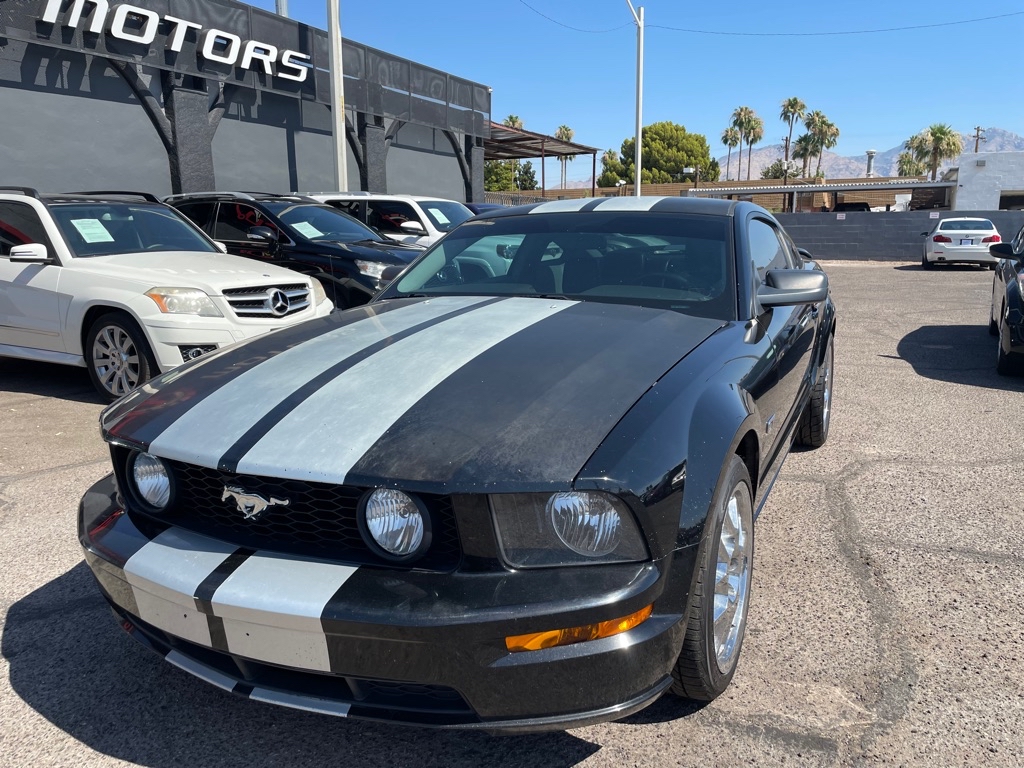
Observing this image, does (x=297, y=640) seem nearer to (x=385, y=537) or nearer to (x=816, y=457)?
(x=385, y=537)

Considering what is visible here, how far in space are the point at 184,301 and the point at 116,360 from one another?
0.69 m

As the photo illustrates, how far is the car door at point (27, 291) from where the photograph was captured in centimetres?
588

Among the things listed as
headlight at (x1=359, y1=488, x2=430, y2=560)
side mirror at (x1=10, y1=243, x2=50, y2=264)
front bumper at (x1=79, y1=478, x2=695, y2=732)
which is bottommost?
front bumper at (x1=79, y1=478, x2=695, y2=732)

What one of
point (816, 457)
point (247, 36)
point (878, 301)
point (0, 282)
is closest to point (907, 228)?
point (878, 301)

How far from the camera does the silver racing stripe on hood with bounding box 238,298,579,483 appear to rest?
192 cm

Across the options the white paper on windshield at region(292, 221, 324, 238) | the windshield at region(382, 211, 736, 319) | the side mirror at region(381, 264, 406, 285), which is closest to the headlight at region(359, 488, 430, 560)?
the windshield at region(382, 211, 736, 319)

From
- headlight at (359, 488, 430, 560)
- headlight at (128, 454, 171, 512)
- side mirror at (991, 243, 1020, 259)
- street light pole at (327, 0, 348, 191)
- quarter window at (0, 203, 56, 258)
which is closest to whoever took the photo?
headlight at (359, 488, 430, 560)

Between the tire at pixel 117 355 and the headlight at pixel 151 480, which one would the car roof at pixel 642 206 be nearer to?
the headlight at pixel 151 480

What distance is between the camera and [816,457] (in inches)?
181

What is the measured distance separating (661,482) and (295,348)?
144 centimetres

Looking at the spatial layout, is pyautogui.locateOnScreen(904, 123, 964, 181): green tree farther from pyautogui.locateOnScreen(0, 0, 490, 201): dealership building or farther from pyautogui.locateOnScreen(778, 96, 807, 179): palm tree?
pyautogui.locateOnScreen(0, 0, 490, 201): dealership building

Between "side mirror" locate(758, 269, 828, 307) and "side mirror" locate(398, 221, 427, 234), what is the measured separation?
301 inches

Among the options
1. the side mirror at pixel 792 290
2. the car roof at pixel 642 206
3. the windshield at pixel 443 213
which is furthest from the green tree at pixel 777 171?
the side mirror at pixel 792 290

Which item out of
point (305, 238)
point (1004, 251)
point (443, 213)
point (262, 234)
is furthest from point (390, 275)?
point (443, 213)
